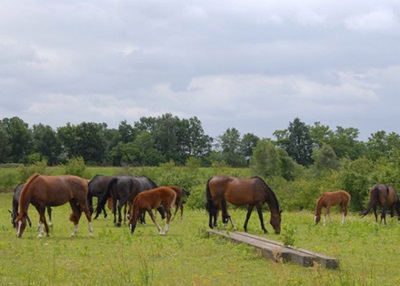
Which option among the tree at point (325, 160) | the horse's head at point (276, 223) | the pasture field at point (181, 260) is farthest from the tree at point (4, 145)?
the horse's head at point (276, 223)

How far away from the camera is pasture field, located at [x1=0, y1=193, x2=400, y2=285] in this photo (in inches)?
393

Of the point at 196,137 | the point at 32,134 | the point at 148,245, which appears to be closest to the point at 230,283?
the point at 148,245

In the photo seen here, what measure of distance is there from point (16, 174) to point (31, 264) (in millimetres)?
62665

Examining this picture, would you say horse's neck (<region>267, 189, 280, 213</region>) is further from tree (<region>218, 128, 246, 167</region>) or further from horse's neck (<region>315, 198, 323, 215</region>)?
tree (<region>218, 128, 246, 167</region>)

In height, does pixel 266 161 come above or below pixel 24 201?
above

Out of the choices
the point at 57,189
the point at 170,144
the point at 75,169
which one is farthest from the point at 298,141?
the point at 57,189

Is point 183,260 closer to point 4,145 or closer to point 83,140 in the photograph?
point 4,145

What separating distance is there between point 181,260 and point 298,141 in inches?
4428

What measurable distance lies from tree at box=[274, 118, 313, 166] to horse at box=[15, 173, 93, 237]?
342 feet

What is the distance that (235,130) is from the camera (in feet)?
454

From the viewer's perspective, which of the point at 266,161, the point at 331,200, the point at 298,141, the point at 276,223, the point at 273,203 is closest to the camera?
the point at 276,223

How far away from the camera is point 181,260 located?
41.6 ft

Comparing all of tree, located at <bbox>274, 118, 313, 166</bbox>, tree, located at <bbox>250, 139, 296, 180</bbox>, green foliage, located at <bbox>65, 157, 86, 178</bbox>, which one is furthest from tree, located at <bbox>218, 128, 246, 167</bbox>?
green foliage, located at <bbox>65, 157, 86, 178</bbox>

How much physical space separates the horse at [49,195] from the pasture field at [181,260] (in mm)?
634
